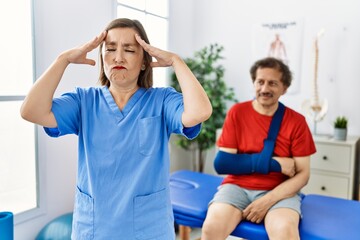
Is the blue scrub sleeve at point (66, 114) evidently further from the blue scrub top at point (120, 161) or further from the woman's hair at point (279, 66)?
the woman's hair at point (279, 66)

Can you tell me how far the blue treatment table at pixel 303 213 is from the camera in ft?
5.13

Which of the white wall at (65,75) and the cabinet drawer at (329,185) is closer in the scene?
the white wall at (65,75)

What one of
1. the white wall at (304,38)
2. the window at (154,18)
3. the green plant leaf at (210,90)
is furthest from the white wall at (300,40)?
the green plant leaf at (210,90)

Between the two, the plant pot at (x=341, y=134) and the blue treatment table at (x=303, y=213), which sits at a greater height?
the plant pot at (x=341, y=134)

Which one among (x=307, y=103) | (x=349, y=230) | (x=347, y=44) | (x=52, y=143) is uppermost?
(x=347, y=44)

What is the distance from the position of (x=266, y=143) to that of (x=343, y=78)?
58.9 inches

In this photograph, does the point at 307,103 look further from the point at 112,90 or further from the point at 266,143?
the point at 112,90

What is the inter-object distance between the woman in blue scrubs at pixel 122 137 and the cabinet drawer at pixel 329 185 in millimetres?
1953

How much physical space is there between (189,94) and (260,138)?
3.30 ft

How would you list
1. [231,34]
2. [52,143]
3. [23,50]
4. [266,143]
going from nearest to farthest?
1. [266,143]
2. [23,50]
3. [52,143]
4. [231,34]

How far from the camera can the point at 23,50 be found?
200 centimetres

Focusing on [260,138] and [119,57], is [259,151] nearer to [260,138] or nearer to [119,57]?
[260,138]

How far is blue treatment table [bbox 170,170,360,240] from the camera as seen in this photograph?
5.13ft

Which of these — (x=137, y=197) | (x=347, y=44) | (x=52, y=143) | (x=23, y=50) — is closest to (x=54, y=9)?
(x=23, y=50)
